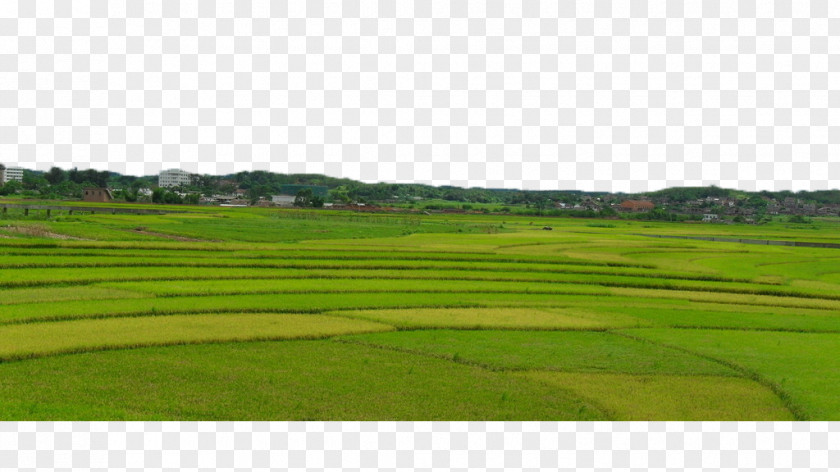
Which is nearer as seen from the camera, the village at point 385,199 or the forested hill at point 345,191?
the village at point 385,199

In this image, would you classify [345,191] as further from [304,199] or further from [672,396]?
[672,396]

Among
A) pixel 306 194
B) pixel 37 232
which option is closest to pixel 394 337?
pixel 37 232

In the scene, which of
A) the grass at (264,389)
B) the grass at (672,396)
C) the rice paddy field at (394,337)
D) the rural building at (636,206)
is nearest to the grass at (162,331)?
the rice paddy field at (394,337)

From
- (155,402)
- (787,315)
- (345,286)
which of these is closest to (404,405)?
(155,402)

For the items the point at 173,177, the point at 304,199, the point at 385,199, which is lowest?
the point at 304,199

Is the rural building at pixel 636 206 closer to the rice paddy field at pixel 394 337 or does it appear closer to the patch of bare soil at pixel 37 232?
the rice paddy field at pixel 394 337

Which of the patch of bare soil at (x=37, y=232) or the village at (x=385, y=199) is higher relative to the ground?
the village at (x=385, y=199)

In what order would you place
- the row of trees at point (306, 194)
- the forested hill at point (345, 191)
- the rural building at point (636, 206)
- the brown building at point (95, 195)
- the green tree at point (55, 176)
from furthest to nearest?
1. the rural building at point (636, 206)
2. the green tree at point (55, 176)
3. the forested hill at point (345, 191)
4. the row of trees at point (306, 194)
5. the brown building at point (95, 195)

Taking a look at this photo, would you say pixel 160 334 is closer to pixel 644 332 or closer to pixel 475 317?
pixel 475 317

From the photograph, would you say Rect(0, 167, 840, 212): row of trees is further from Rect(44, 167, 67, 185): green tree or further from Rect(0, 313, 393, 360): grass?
Rect(0, 313, 393, 360): grass
